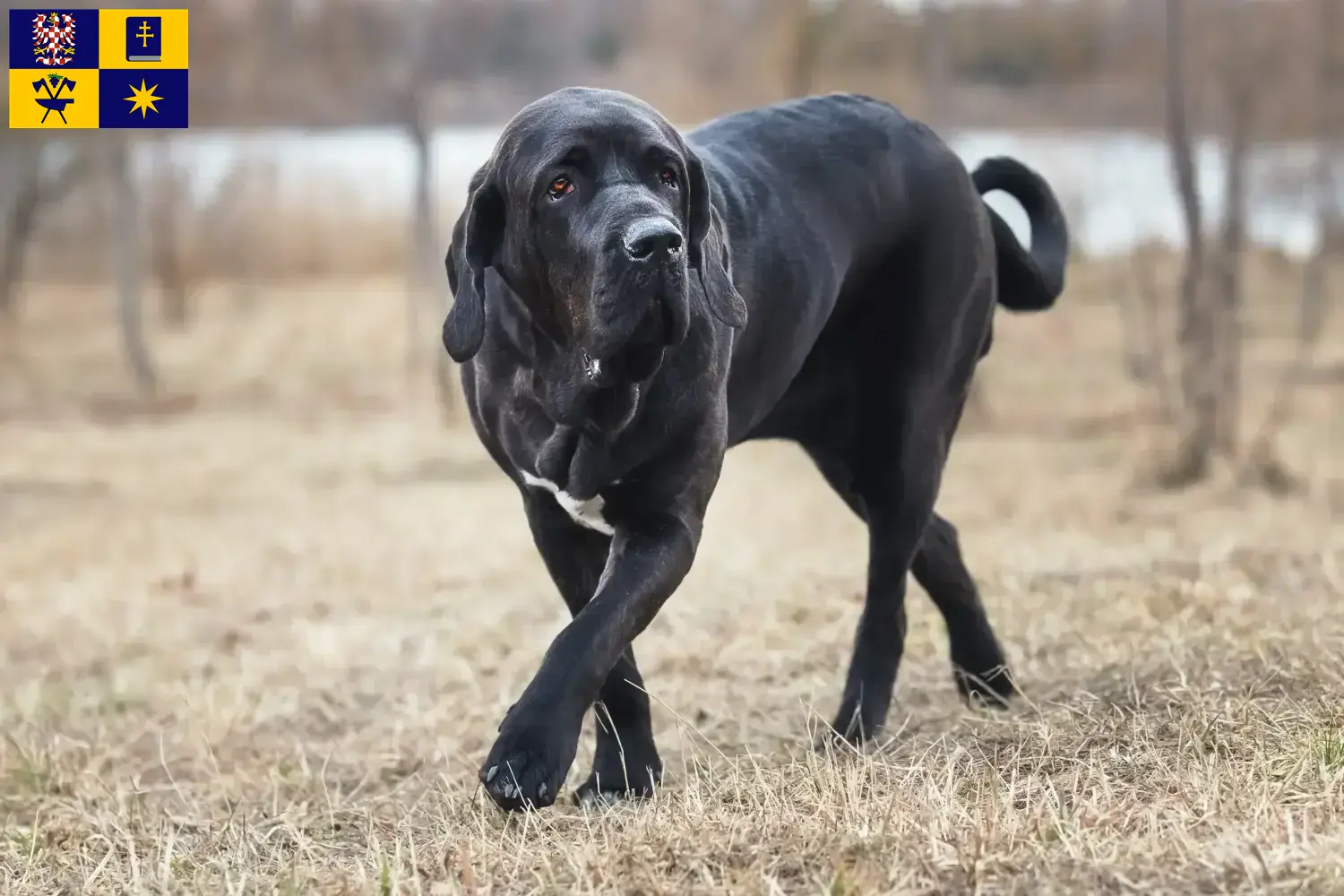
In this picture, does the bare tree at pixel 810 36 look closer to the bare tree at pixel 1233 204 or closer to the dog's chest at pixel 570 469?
the bare tree at pixel 1233 204

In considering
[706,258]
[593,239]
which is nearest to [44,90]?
[706,258]

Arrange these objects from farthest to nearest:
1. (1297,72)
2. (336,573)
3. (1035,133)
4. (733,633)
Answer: (1035,133) → (1297,72) → (336,573) → (733,633)

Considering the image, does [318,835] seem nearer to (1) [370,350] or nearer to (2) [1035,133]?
(2) [1035,133]

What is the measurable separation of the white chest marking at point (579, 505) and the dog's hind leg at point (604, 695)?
0.08m

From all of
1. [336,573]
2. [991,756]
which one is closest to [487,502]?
[336,573]

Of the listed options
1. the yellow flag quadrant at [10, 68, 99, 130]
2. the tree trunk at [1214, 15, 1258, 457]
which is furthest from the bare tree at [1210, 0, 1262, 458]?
the yellow flag quadrant at [10, 68, 99, 130]

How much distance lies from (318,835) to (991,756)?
59.3 inches

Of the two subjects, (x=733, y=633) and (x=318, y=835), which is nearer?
(x=318, y=835)

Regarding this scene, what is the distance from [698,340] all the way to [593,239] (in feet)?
1.31

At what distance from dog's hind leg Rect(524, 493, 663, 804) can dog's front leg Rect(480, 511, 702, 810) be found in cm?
25

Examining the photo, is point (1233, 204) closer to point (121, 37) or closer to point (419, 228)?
point (121, 37)

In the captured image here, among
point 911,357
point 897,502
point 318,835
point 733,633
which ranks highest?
point 911,357

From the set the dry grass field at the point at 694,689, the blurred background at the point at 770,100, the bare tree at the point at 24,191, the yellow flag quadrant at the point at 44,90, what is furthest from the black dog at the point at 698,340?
the bare tree at the point at 24,191

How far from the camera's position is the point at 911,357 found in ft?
13.1
